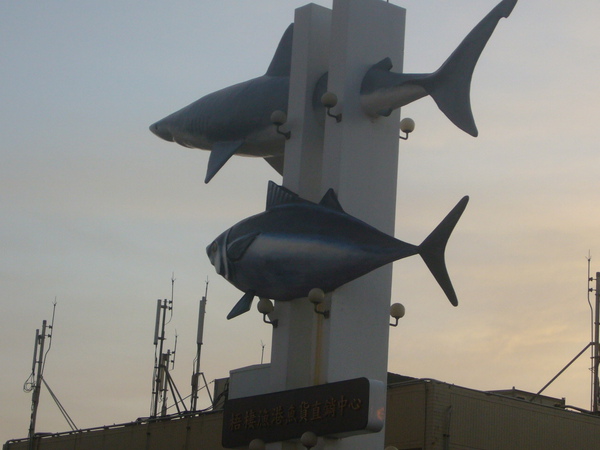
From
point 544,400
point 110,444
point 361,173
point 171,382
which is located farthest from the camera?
point 171,382

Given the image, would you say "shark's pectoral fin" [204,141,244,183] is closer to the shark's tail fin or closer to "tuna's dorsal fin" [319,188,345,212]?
"tuna's dorsal fin" [319,188,345,212]

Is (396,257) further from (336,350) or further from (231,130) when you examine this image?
(231,130)

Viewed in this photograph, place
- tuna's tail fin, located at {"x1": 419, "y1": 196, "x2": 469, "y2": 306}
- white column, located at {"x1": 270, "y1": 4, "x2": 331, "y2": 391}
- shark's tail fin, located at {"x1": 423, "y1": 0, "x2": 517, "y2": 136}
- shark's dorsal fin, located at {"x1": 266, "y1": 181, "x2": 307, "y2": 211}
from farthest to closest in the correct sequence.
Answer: shark's dorsal fin, located at {"x1": 266, "y1": 181, "x2": 307, "y2": 211}, white column, located at {"x1": 270, "y1": 4, "x2": 331, "y2": 391}, shark's tail fin, located at {"x1": 423, "y1": 0, "x2": 517, "y2": 136}, tuna's tail fin, located at {"x1": 419, "y1": 196, "x2": 469, "y2": 306}

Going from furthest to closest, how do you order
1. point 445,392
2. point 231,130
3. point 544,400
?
point 544,400
point 445,392
point 231,130

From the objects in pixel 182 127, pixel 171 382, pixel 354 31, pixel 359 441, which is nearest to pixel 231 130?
pixel 182 127

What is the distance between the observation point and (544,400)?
78.2 ft

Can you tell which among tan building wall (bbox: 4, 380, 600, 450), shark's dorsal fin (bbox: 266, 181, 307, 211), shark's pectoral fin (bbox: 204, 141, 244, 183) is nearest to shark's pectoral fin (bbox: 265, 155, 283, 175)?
shark's pectoral fin (bbox: 204, 141, 244, 183)

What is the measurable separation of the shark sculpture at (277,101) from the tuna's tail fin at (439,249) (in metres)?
1.11

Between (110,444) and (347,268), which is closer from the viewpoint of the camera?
(347,268)

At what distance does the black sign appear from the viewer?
1386cm

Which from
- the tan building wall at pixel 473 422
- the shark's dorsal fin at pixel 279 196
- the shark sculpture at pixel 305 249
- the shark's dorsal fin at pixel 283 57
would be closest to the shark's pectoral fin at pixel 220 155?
the shark's dorsal fin at pixel 283 57

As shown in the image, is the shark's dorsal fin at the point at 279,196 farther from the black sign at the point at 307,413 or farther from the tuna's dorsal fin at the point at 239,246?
the black sign at the point at 307,413

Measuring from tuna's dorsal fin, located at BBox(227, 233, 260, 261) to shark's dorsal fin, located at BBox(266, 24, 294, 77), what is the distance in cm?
296

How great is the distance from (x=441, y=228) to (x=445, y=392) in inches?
241
